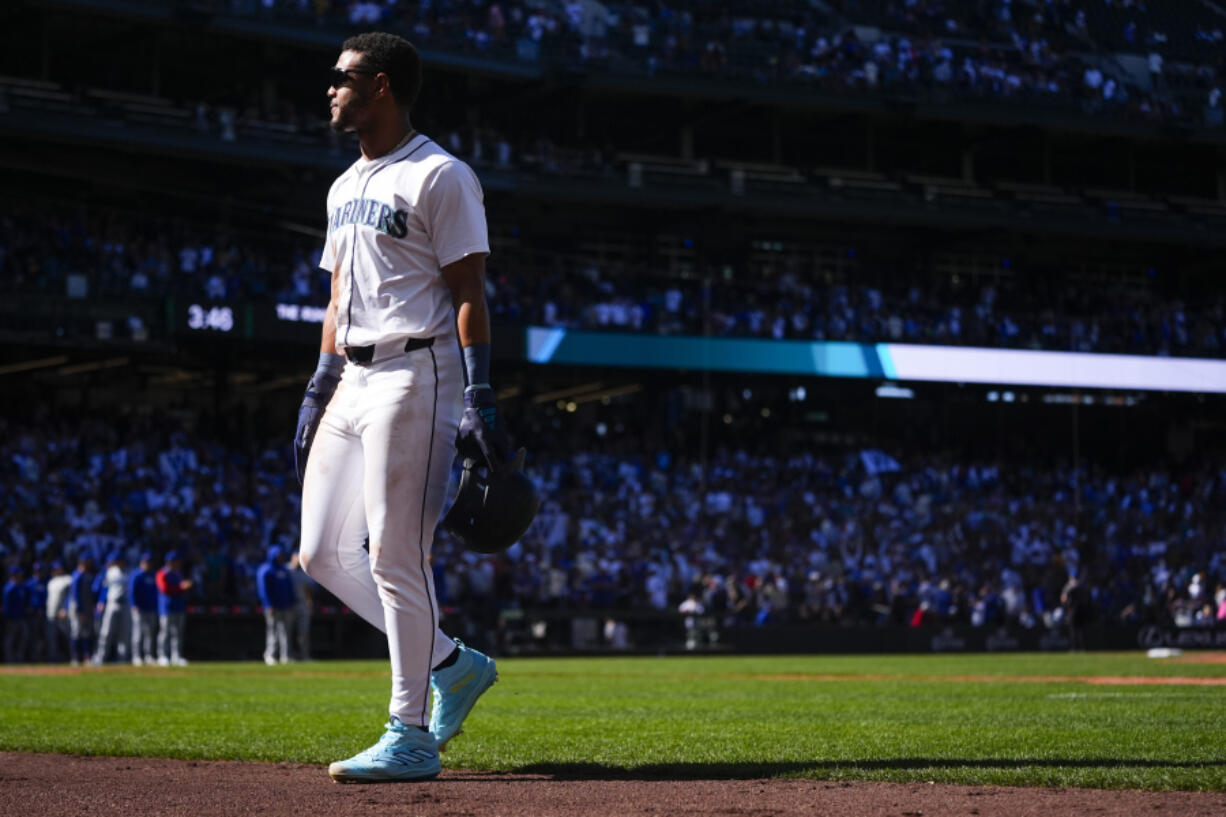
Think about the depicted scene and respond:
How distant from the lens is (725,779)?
524 cm

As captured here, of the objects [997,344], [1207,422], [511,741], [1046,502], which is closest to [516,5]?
[997,344]

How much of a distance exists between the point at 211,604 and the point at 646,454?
12.3m

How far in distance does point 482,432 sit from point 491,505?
0.85 ft

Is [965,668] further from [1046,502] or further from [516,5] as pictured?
[516,5]

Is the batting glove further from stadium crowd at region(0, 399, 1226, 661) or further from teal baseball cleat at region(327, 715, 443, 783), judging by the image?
stadium crowd at region(0, 399, 1226, 661)

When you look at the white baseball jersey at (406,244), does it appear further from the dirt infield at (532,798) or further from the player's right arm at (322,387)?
the dirt infield at (532,798)

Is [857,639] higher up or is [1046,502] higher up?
[1046,502]

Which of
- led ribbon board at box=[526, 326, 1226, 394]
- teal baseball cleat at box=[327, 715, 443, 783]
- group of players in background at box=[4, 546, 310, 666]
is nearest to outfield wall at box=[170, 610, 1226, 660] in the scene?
group of players in background at box=[4, 546, 310, 666]

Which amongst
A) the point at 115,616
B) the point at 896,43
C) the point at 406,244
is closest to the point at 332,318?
the point at 406,244

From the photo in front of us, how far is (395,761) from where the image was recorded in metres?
5.10

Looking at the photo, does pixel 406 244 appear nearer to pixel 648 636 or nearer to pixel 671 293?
pixel 648 636

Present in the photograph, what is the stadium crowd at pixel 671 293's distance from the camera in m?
29.0

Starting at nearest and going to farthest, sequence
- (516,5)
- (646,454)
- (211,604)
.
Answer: (211,604), (646,454), (516,5)

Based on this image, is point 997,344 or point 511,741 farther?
point 997,344
